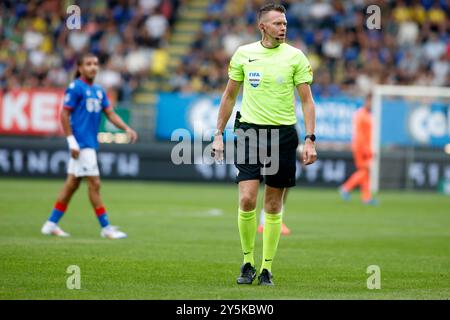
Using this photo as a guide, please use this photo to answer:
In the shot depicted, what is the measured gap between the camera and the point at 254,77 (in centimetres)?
985

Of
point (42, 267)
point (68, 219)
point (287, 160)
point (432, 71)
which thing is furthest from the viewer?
point (432, 71)

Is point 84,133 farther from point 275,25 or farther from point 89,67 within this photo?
point 275,25

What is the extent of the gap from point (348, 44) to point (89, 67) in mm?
18265

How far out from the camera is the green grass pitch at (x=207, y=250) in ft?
30.5

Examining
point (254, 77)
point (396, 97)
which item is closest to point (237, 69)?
point (254, 77)

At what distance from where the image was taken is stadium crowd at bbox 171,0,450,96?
3034 cm

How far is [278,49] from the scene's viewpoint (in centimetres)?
988

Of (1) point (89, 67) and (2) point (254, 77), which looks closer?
(2) point (254, 77)

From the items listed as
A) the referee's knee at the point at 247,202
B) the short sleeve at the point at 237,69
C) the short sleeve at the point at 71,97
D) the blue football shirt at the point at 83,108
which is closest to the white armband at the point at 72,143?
the blue football shirt at the point at 83,108

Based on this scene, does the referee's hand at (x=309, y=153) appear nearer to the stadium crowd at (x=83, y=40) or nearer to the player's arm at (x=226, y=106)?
the player's arm at (x=226, y=106)

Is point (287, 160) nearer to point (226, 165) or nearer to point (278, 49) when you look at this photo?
point (278, 49)

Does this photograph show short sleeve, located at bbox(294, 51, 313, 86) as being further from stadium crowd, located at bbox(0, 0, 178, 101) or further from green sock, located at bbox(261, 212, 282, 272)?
stadium crowd, located at bbox(0, 0, 178, 101)

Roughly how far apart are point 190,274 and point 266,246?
1010 millimetres
